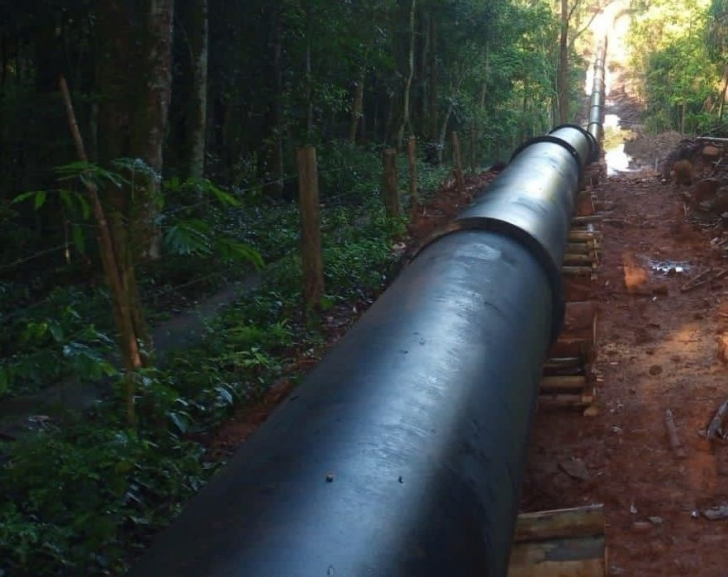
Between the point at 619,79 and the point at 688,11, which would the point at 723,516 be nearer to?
the point at 688,11

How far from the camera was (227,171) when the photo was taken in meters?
12.4

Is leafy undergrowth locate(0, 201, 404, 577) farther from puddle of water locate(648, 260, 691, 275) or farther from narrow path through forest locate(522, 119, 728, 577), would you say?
puddle of water locate(648, 260, 691, 275)

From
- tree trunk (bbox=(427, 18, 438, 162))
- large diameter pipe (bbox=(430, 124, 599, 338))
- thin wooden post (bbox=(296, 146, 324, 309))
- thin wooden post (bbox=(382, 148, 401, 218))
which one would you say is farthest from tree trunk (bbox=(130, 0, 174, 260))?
tree trunk (bbox=(427, 18, 438, 162))

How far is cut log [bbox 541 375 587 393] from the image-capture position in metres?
5.24

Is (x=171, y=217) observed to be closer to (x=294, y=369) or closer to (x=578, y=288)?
(x=294, y=369)

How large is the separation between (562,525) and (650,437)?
6.86ft

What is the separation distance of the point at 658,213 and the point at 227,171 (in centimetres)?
644

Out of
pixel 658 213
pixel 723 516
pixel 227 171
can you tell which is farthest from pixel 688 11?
pixel 723 516

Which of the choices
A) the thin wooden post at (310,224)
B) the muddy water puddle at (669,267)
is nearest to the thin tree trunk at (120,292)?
the thin wooden post at (310,224)

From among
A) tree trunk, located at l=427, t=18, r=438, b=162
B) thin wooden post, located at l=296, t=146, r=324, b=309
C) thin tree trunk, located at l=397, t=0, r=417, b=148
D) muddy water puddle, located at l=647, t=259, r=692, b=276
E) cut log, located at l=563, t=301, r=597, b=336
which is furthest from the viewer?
tree trunk, located at l=427, t=18, r=438, b=162

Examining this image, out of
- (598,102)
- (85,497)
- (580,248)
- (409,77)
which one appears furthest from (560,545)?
(598,102)

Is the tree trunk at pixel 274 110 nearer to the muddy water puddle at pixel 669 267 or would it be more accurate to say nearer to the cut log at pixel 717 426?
the muddy water puddle at pixel 669 267

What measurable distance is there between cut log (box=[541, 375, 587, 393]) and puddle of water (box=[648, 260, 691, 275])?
4027 mm

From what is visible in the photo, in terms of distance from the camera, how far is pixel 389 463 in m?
1.88
